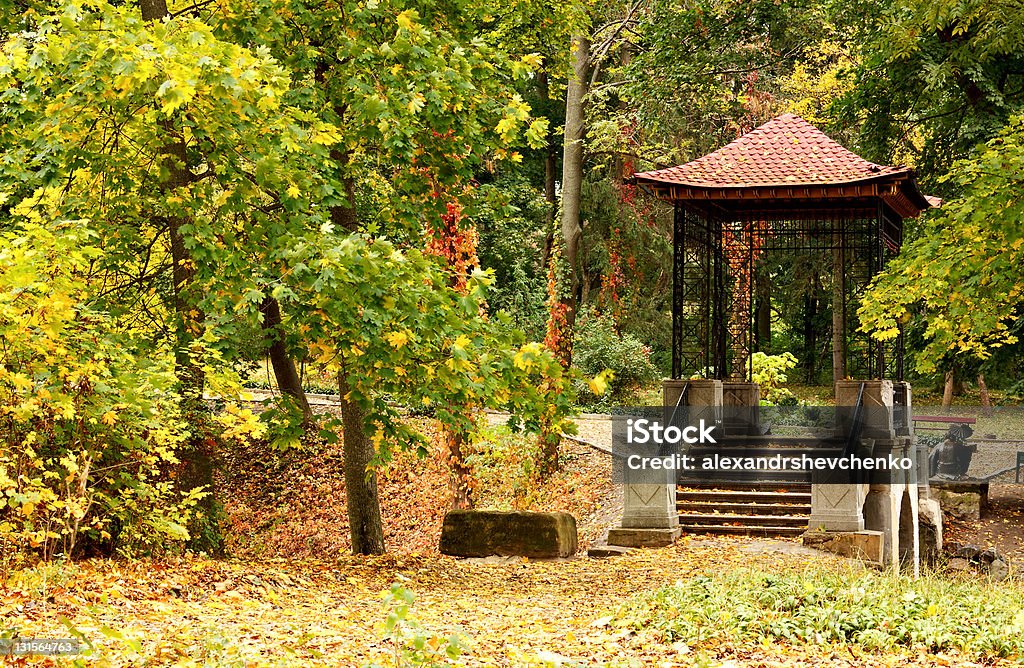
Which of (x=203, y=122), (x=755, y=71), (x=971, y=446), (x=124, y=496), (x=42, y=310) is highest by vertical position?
(x=755, y=71)

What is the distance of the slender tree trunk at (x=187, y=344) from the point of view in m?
8.95

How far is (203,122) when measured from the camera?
805cm

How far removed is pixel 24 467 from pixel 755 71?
18.5 metres

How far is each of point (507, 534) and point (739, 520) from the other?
3604 millimetres

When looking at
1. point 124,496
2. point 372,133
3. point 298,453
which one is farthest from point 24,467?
point 298,453

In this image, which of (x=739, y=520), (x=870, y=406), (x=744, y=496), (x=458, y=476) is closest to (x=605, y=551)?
(x=739, y=520)

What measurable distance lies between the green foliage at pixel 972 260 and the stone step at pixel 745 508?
2.52 m

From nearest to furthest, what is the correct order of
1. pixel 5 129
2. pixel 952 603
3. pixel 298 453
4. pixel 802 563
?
1. pixel 952 603
2. pixel 5 129
3. pixel 802 563
4. pixel 298 453

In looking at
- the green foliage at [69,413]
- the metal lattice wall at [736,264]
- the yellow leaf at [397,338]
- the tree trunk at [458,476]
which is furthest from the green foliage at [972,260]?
the green foliage at [69,413]

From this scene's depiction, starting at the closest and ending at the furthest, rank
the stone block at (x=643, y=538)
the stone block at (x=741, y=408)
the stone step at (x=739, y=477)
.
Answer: the stone block at (x=643, y=538) → the stone step at (x=739, y=477) → the stone block at (x=741, y=408)

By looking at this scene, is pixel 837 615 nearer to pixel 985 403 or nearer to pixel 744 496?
pixel 744 496

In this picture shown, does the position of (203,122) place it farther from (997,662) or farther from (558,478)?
(558,478)

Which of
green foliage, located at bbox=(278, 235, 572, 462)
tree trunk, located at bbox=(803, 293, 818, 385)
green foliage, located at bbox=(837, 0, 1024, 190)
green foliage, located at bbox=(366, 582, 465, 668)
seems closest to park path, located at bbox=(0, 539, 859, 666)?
green foliage, located at bbox=(366, 582, 465, 668)

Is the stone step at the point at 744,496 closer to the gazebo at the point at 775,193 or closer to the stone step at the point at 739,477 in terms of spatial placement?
the stone step at the point at 739,477
